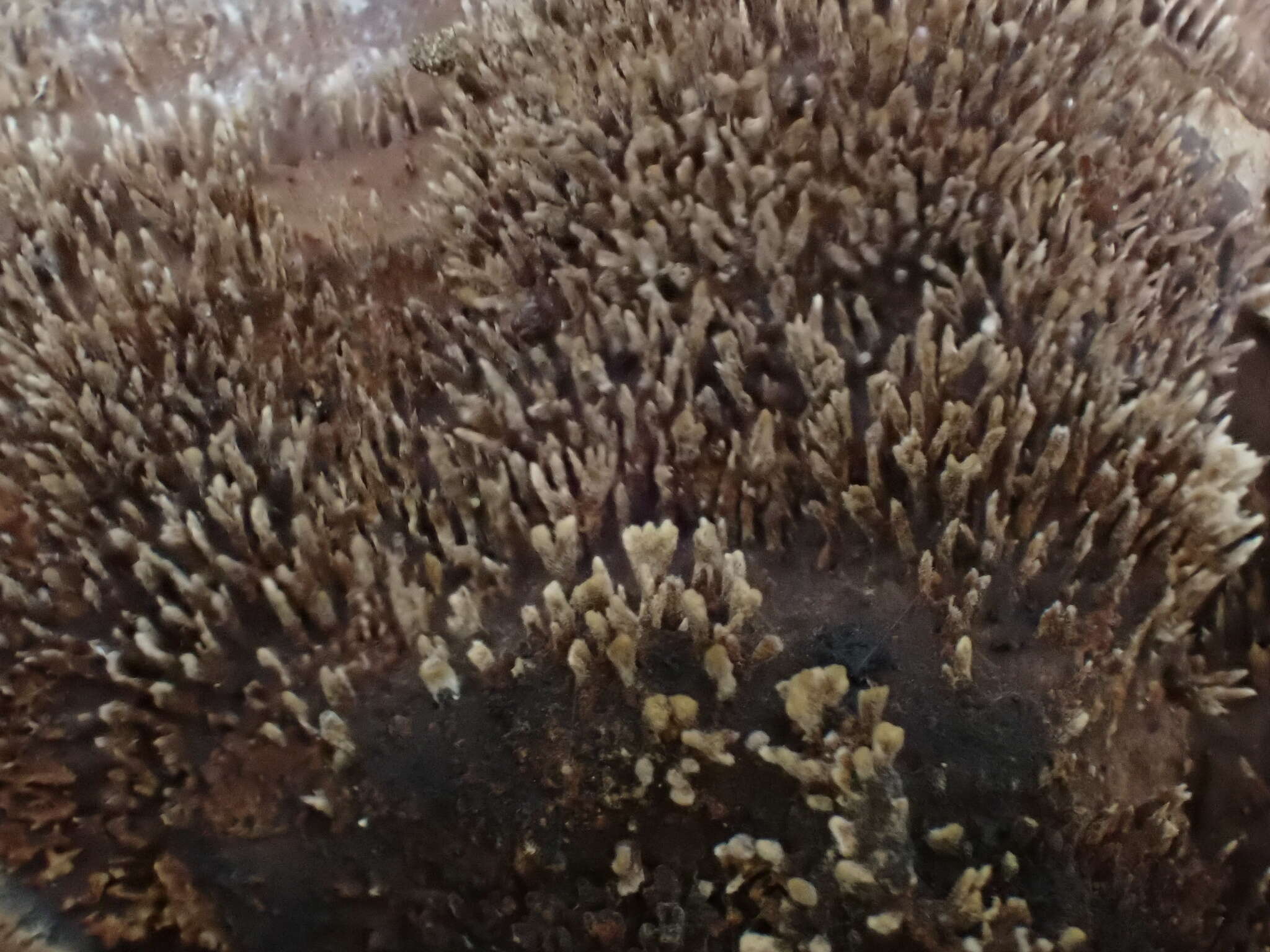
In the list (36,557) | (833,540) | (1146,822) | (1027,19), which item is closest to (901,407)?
(833,540)

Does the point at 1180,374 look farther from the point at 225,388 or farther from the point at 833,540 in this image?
the point at 225,388

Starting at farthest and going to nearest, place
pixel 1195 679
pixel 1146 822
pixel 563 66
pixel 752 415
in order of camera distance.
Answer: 1. pixel 563 66
2. pixel 752 415
3. pixel 1195 679
4. pixel 1146 822

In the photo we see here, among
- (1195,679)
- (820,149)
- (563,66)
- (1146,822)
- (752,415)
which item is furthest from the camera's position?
(563,66)

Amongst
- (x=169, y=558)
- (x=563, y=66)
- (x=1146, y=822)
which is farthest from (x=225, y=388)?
(x=1146, y=822)

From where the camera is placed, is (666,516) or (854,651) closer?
(854,651)

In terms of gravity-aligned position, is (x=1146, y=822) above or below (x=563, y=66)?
below

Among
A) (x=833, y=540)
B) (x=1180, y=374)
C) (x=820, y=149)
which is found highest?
(x=820, y=149)

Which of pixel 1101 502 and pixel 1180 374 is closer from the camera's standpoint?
pixel 1101 502
